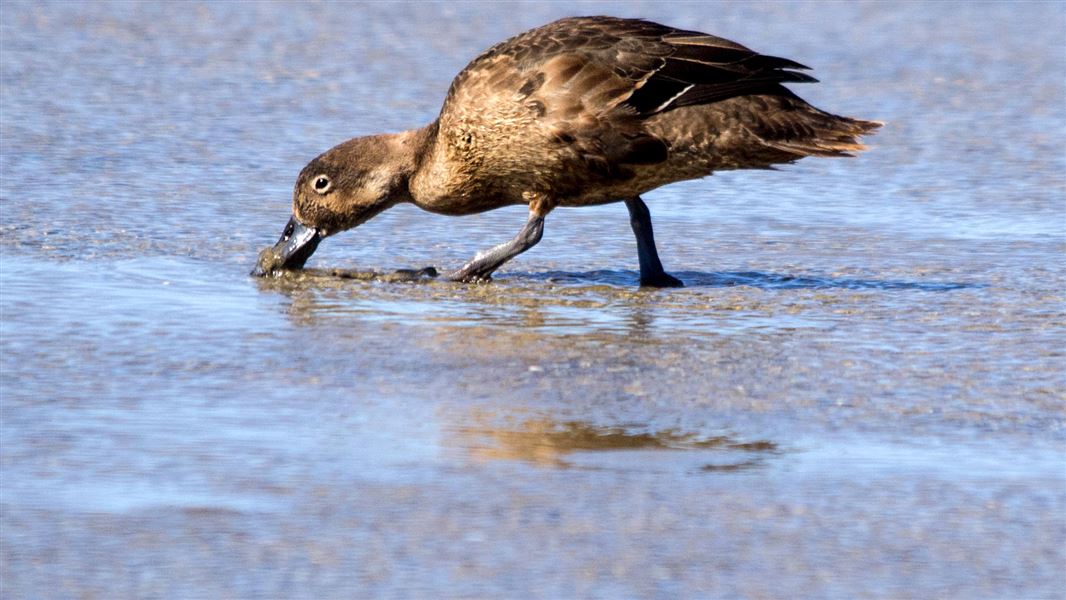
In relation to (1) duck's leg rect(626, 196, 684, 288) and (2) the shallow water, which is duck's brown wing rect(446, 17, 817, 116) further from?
(2) the shallow water

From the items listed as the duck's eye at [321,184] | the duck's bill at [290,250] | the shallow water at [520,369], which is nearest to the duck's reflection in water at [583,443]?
the shallow water at [520,369]

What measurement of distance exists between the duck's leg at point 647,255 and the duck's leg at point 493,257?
0.46 meters

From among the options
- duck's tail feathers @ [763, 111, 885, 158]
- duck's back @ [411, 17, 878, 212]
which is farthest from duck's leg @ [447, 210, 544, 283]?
duck's tail feathers @ [763, 111, 885, 158]

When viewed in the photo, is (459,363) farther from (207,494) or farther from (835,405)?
(207,494)

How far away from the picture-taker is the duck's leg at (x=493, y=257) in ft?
26.2

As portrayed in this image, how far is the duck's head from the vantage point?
855cm

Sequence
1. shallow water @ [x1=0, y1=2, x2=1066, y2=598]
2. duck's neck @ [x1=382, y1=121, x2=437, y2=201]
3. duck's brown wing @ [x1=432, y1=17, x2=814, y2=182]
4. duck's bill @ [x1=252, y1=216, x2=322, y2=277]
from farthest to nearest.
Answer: duck's neck @ [x1=382, y1=121, x2=437, y2=201] → duck's brown wing @ [x1=432, y1=17, x2=814, y2=182] → duck's bill @ [x1=252, y1=216, x2=322, y2=277] → shallow water @ [x1=0, y1=2, x2=1066, y2=598]

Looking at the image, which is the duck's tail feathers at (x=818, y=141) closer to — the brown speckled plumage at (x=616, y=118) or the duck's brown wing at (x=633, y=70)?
the brown speckled plumage at (x=616, y=118)

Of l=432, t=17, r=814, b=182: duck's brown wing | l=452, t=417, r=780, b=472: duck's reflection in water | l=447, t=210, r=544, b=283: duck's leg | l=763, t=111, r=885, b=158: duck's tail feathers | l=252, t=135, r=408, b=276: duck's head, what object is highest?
l=432, t=17, r=814, b=182: duck's brown wing

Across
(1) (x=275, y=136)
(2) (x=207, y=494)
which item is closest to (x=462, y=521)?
(2) (x=207, y=494)

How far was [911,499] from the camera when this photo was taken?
4762 mm

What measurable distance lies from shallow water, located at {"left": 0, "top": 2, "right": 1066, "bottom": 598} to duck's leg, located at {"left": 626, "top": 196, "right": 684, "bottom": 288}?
0.15 meters

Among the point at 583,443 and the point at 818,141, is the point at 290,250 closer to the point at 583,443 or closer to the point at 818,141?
the point at 818,141

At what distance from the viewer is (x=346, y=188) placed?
8648 mm
